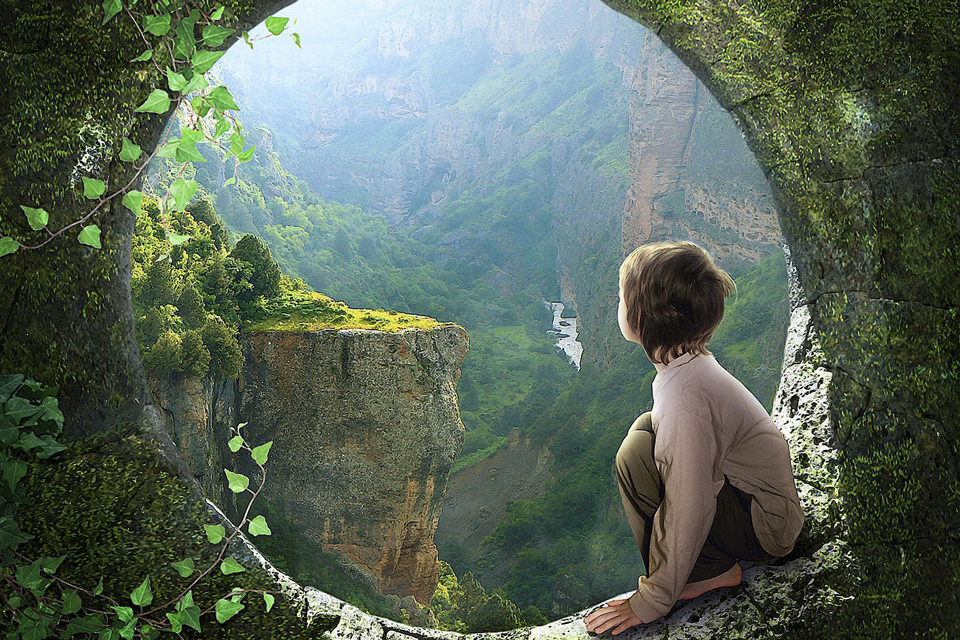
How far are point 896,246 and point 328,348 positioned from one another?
7.87 m

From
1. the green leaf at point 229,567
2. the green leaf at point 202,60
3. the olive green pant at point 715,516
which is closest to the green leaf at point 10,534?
the green leaf at point 229,567

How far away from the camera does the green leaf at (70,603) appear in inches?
45.5

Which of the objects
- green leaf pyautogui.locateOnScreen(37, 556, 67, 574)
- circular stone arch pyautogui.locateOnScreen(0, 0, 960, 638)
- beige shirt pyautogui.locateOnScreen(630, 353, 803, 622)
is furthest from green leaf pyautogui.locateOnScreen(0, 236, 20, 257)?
beige shirt pyautogui.locateOnScreen(630, 353, 803, 622)

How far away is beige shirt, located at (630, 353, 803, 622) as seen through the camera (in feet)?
3.66

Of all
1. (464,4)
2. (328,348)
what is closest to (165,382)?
(328,348)

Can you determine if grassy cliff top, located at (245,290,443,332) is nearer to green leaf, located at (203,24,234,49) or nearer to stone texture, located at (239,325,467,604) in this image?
stone texture, located at (239,325,467,604)

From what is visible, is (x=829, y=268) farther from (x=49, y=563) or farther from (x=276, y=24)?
(x=49, y=563)

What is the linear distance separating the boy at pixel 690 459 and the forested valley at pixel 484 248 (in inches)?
230

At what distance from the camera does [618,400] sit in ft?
70.7

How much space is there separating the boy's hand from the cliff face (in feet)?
24.0

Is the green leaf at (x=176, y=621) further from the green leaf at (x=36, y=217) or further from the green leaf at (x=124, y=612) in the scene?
the green leaf at (x=36, y=217)

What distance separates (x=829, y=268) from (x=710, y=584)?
28.0 inches

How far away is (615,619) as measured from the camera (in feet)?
4.05

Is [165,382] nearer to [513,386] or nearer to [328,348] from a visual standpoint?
[328,348]
